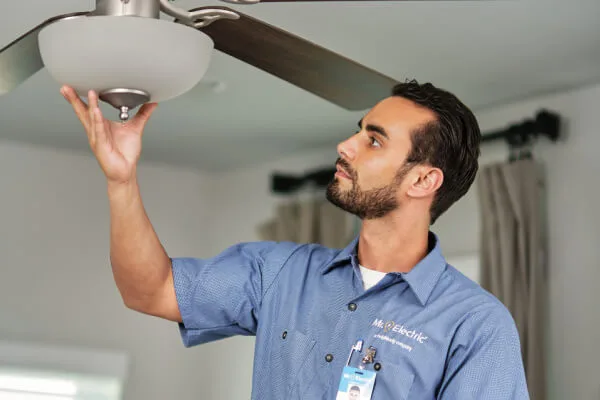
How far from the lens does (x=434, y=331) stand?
1.62 m

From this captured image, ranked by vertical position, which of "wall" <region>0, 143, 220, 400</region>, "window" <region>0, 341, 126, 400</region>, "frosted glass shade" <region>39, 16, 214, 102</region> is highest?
"frosted glass shade" <region>39, 16, 214, 102</region>

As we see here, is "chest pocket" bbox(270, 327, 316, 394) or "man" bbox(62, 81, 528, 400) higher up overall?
"man" bbox(62, 81, 528, 400)

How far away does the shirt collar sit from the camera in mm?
1673

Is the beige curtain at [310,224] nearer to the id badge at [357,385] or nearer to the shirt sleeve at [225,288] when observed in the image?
the shirt sleeve at [225,288]

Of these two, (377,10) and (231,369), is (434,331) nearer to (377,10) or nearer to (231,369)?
(377,10)

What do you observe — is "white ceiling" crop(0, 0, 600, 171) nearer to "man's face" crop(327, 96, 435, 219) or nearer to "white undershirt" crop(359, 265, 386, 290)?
"man's face" crop(327, 96, 435, 219)

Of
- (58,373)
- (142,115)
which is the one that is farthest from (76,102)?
(58,373)

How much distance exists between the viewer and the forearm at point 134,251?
5.08 feet

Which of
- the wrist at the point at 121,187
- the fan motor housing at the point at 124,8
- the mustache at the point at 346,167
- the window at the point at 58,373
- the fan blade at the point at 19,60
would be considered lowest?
the window at the point at 58,373

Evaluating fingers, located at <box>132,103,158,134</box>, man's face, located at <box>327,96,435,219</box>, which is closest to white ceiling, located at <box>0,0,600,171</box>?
man's face, located at <box>327,96,435,219</box>

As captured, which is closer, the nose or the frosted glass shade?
the frosted glass shade

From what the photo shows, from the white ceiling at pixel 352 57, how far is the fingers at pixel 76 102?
1.20 meters

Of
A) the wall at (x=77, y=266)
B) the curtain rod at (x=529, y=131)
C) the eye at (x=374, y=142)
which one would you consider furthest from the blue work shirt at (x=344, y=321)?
the wall at (x=77, y=266)

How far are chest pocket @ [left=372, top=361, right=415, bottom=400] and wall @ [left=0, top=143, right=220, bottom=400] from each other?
2.99 meters
